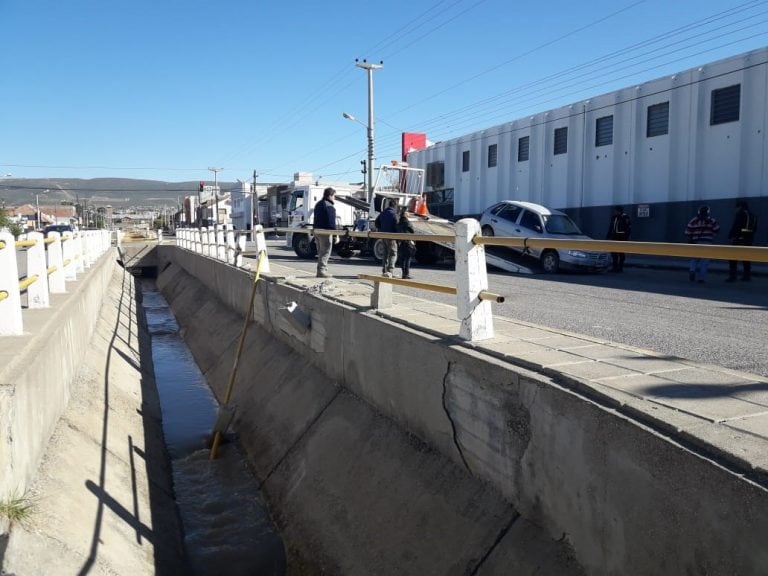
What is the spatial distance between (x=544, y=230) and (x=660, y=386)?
565 inches

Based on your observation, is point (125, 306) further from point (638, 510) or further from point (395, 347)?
point (638, 510)

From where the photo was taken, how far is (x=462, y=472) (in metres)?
4.26

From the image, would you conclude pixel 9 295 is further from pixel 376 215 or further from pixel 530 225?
pixel 376 215

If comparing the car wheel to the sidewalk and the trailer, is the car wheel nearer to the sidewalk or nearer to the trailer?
the trailer

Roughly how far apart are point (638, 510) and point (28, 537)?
3.15m

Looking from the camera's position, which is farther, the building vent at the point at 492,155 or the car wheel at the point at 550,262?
the building vent at the point at 492,155

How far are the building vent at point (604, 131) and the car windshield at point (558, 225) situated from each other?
7.71m

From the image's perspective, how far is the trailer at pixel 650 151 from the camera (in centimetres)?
1944

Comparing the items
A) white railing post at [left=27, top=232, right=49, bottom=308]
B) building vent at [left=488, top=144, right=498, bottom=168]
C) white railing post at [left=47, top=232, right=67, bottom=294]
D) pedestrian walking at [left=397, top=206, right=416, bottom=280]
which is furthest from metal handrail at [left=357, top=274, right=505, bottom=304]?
building vent at [left=488, top=144, right=498, bottom=168]

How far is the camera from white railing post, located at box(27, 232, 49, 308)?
6.85 metres

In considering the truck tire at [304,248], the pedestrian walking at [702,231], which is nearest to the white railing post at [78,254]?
the truck tire at [304,248]

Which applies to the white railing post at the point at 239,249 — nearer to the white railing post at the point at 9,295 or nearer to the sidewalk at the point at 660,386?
the white railing post at the point at 9,295

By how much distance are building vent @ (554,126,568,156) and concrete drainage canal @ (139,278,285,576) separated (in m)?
19.8

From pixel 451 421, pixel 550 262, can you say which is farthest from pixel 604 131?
pixel 451 421
